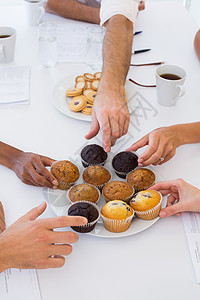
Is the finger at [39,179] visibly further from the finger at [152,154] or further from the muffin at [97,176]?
the finger at [152,154]

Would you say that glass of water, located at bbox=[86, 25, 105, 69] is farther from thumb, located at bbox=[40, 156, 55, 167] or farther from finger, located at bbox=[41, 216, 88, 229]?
finger, located at bbox=[41, 216, 88, 229]

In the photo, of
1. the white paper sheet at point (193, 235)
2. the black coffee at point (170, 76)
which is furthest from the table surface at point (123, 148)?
the black coffee at point (170, 76)

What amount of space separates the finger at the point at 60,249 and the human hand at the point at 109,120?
1.45 feet

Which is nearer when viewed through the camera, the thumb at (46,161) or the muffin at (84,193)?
the muffin at (84,193)

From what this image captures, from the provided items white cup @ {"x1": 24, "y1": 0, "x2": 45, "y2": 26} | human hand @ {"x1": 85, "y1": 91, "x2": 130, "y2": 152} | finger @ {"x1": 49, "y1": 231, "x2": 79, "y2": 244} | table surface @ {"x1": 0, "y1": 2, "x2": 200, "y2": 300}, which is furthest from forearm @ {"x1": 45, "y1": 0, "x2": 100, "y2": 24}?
finger @ {"x1": 49, "y1": 231, "x2": 79, "y2": 244}

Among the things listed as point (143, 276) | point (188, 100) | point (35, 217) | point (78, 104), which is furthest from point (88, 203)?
point (188, 100)

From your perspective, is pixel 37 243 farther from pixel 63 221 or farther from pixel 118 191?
pixel 118 191

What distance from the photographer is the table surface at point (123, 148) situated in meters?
0.93

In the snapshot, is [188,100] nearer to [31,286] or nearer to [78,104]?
[78,104]

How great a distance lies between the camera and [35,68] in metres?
1.82

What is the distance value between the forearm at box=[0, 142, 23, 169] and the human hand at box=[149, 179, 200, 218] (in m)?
0.54

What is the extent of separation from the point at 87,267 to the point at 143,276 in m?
0.16

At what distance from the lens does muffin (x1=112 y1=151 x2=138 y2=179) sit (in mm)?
1229

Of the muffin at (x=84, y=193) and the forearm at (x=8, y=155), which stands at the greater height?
the forearm at (x=8, y=155)
